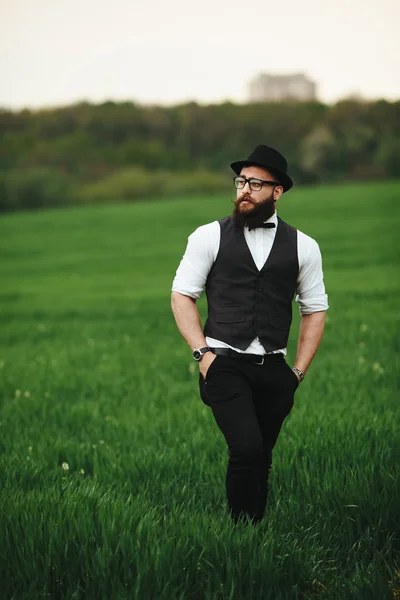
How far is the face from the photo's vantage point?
13.5 ft

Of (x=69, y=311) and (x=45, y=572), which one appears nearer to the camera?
(x=45, y=572)

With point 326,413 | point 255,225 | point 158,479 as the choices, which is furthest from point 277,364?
point 326,413

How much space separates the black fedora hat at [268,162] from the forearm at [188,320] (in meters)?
0.85

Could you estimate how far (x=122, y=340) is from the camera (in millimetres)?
12492

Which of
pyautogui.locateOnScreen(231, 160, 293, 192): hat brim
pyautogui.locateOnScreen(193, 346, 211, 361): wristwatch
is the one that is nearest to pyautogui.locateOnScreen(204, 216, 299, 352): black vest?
pyautogui.locateOnScreen(193, 346, 211, 361): wristwatch

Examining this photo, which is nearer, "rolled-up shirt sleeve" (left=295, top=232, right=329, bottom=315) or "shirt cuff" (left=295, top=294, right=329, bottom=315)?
"rolled-up shirt sleeve" (left=295, top=232, right=329, bottom=315)

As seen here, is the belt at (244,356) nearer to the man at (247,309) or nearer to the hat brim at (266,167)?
the man at (247,309)

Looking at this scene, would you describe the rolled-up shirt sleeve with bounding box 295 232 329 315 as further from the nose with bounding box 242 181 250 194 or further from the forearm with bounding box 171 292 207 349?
the forearm with bounding box 171 292 207 349

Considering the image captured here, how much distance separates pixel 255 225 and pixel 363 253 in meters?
22.2

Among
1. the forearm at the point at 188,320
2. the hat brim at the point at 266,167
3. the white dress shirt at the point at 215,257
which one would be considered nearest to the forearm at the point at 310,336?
the white dress shirt at the point at 215,257

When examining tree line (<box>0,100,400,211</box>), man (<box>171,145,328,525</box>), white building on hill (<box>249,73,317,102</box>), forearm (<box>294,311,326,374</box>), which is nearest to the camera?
man (<box>171,145,328,525</box>)

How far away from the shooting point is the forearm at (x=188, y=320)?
4129mm

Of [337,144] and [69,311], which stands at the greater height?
[337,144]

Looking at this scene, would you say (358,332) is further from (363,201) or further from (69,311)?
(363,201)
